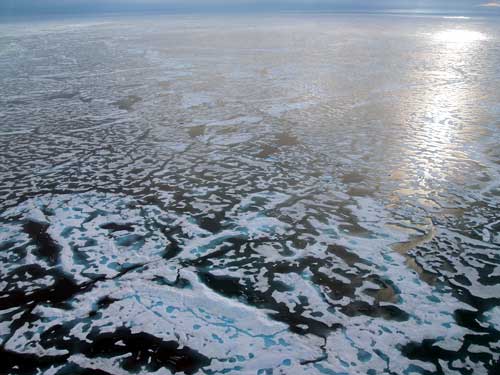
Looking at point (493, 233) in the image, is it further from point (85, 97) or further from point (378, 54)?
point (378, 54)

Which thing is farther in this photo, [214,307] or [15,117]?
[15,117]

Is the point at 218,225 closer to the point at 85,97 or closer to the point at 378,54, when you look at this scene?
the point at 85,97

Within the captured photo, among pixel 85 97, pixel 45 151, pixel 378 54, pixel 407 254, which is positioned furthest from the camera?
pixel 378 54

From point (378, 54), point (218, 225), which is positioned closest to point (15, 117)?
point (218, 225)

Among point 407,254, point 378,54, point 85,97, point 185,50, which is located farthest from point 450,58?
point 407,254

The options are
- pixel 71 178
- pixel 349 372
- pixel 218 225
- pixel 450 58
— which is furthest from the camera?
pixel 450 58

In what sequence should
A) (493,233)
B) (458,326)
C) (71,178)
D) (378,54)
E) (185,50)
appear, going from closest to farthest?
(458,326)
(493,233)
(71,178)
(378,54)
(185,50)
